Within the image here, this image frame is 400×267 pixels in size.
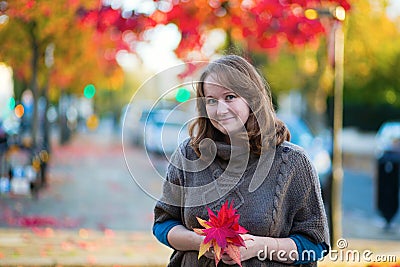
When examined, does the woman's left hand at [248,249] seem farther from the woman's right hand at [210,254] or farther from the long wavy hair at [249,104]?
the long wavy hair at [249,104]

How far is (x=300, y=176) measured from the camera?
120 inches

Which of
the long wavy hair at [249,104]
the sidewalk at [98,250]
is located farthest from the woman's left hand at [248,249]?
the sidewalk at [98,250]

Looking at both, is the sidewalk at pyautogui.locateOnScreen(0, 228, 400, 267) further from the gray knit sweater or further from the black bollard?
the gray knit sweater

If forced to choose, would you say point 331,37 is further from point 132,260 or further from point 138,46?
point 138,46

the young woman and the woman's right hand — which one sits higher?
the young woman

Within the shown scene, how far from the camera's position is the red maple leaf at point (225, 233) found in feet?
9.37

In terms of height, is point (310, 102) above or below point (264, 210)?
below

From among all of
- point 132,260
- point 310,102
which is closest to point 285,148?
point 132,260

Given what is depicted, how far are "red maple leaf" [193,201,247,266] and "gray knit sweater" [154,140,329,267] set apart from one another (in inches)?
5.3

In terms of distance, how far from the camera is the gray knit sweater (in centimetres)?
300

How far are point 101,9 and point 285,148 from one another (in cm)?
713

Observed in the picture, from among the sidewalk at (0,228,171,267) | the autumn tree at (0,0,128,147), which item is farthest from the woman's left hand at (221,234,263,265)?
the autumn tree at (0,0,128,147)

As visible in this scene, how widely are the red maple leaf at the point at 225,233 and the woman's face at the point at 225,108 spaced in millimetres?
329

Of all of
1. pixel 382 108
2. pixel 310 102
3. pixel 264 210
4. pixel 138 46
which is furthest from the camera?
pixel 382 108
